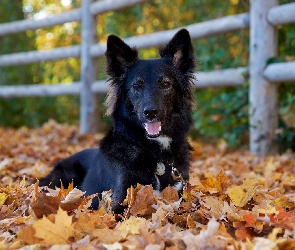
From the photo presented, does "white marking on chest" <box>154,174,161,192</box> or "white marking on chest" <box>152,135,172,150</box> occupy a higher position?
"white marking on chest" <box>152,135,172,150</box>

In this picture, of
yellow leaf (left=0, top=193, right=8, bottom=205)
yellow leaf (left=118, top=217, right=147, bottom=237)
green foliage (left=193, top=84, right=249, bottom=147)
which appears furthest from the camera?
green foliage (left=193, top=84, right=249, bottom=147)

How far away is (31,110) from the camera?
36.3 feet

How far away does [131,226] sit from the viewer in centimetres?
225

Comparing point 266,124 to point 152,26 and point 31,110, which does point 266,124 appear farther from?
point 31,110

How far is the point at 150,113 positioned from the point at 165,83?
1.00 ft

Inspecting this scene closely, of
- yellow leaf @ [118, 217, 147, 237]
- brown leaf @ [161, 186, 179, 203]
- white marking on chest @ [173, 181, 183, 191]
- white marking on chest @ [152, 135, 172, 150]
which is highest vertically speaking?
white marking on chest @ [152, 135, 172, 150]

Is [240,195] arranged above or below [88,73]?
below

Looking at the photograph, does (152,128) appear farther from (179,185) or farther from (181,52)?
(181,52)

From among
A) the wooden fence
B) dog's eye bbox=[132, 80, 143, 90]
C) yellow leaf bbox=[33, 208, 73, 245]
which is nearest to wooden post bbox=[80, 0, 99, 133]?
the wooden fence

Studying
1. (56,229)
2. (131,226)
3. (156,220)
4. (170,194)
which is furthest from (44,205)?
(170,194)

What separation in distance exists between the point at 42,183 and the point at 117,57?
4.10 ft

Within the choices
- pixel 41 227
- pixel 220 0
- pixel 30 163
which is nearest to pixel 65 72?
pixel 220 0

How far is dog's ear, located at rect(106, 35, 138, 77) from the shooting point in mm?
3625

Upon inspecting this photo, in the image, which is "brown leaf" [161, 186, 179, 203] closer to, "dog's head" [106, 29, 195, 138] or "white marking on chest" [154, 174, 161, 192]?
"white marking on chest" [154, 174, 161, 192]
